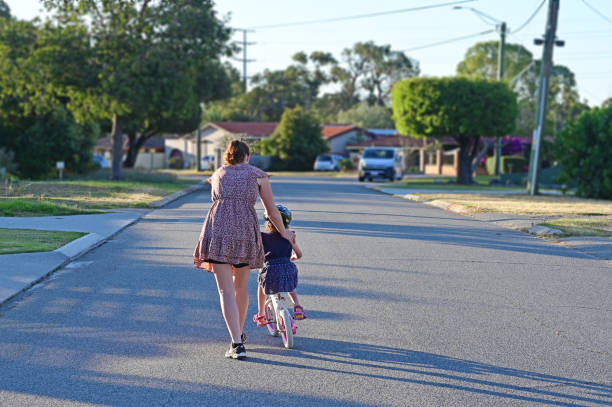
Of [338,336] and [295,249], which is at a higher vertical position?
[295,249]

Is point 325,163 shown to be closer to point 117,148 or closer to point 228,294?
point 117,148

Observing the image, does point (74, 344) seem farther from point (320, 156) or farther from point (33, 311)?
point (320, 156)

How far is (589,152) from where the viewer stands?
2964cm

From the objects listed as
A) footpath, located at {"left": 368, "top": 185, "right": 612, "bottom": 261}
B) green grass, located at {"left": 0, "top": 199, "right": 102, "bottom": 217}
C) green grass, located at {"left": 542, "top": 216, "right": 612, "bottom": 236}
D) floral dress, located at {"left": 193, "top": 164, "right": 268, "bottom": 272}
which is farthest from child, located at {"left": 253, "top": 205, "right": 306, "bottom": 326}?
green grass, located at {"left": 0, "top": 199, "right": 102, "bottom": 217}

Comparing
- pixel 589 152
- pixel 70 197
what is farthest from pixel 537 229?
pixel 589 152

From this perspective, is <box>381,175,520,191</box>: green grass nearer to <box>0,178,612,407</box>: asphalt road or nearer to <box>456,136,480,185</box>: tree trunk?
<box>456,136,480,185</box>: tree trunk

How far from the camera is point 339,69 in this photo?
108 meters

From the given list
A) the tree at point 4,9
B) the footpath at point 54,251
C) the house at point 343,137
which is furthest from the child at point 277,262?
the house at point 343,137

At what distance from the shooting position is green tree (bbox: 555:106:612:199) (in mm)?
29094

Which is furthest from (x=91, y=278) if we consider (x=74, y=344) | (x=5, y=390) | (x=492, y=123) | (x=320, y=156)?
(x=320, y=156)

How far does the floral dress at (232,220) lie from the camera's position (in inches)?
239

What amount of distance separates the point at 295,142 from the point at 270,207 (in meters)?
61.7

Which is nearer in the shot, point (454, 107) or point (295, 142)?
point (454, 107)

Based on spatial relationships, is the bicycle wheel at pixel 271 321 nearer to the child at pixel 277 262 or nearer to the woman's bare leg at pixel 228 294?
the child at pixel 277 262
